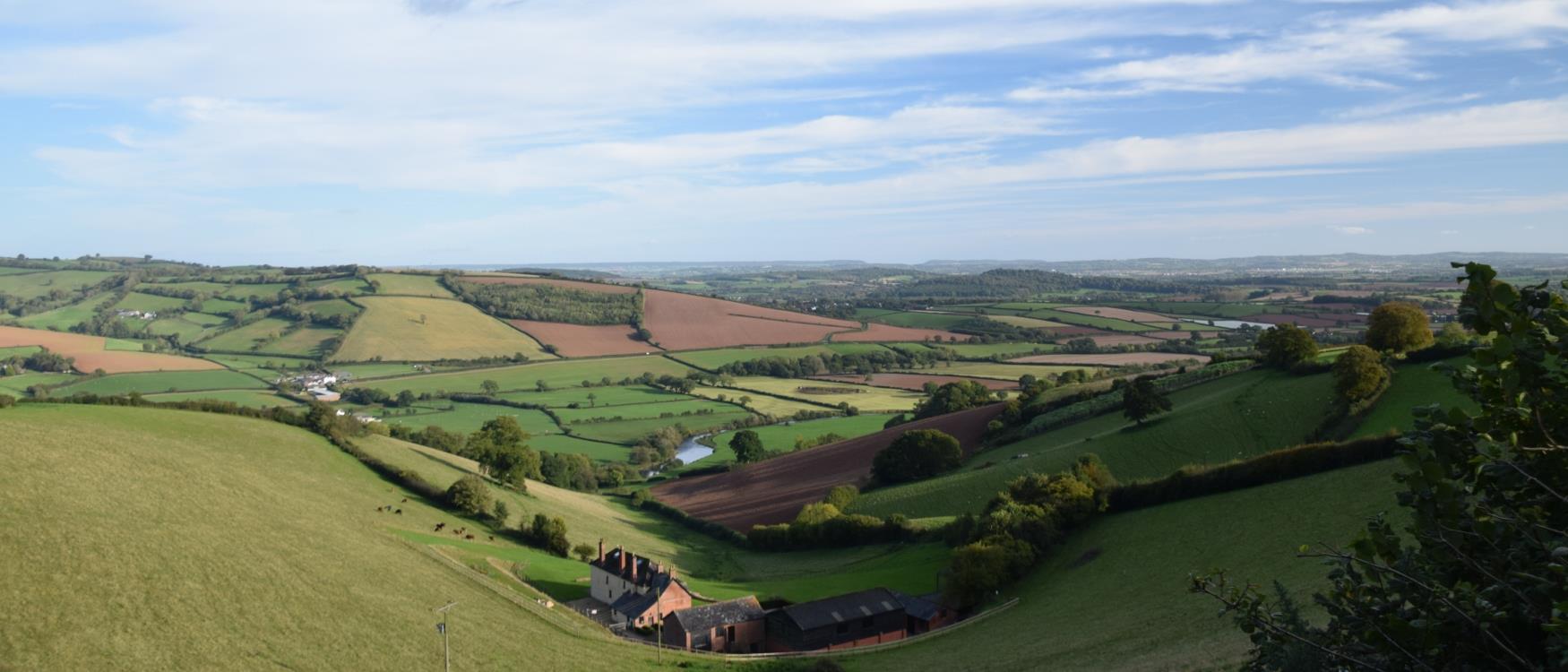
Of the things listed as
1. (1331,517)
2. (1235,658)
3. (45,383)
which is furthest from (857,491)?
(45,383)

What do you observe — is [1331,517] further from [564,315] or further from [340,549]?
[564,315]

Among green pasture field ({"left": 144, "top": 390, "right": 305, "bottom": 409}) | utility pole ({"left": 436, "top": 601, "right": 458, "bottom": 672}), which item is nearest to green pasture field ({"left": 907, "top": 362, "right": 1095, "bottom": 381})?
green pasture field ({"left": 144, "top": 390, "right": 305, "bottom": 409})

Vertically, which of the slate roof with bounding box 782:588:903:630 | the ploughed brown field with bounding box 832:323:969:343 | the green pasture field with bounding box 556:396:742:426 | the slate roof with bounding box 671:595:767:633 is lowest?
the slate roof with bounding box 671:595:767:633

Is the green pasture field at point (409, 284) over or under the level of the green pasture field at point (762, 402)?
over

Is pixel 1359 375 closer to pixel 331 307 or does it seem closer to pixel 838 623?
pixel 838 623

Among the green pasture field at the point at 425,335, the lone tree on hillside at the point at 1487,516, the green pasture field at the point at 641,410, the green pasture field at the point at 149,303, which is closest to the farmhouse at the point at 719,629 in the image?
the lone tree on hillside at the point at 1487,516

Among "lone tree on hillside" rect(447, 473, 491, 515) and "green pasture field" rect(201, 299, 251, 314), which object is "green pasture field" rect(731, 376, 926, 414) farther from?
"green pasture field" rect(201, 299, 251, 314)

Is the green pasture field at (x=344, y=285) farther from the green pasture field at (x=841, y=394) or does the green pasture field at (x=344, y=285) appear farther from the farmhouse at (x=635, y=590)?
the farmhouse at (x=635, y=590)

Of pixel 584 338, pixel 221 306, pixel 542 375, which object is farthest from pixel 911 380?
pixel 221 306
